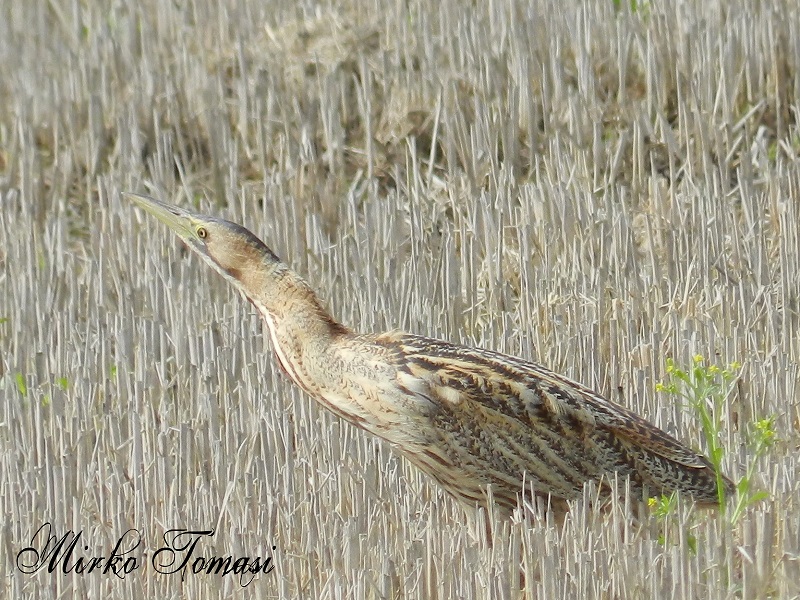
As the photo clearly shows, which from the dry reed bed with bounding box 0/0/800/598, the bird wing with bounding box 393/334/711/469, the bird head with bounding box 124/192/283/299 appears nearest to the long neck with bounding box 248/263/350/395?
the bird head with bounding box 124/192/283/299

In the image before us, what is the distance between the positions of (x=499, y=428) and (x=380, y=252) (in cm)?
244

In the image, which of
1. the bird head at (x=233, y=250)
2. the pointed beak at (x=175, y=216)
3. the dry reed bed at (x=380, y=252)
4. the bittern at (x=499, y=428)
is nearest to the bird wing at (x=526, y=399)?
the bittern at (x=499, y=428)

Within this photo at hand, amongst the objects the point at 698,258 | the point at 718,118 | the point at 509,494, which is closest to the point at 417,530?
the point at 509,494

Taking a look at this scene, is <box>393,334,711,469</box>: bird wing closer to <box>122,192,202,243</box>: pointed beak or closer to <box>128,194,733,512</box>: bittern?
<box>128,194,733,512</box>: bittern

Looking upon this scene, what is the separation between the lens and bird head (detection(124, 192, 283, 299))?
5637mm

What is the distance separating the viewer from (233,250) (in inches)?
223

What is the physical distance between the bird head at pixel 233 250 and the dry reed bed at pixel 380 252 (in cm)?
49

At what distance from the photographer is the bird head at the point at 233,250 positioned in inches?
222

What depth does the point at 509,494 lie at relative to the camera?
205 inches

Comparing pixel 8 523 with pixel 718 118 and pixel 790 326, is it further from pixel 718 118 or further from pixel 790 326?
pixel 718 118

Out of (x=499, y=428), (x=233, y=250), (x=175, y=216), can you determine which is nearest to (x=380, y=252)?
(x=175, y=216)

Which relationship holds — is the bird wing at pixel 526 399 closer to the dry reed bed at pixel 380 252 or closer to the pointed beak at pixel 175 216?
the dry reed bed at pixel 380 252

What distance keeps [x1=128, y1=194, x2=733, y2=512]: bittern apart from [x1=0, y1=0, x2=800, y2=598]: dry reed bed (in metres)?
0.17

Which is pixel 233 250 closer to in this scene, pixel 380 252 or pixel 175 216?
pixel 175 216
